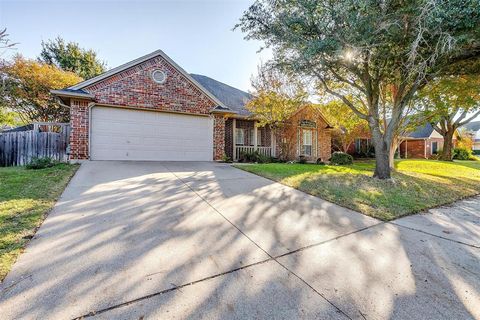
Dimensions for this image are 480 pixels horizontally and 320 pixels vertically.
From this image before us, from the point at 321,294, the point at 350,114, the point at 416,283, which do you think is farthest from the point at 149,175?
the point at 350,114

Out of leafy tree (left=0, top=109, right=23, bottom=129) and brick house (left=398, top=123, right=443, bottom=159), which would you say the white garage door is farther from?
brick house (left=398, top=123, right=443, bottom=159)

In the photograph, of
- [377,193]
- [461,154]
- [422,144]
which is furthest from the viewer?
[422,144]

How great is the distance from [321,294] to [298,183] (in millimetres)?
4731

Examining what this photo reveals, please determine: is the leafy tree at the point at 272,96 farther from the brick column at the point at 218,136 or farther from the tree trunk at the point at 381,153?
the tree trunk at the point at 381,153

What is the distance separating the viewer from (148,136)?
1015 centimetres

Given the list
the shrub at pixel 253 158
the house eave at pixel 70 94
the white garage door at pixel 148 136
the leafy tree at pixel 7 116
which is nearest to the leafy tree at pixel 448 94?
the shrub at pixel 253 158

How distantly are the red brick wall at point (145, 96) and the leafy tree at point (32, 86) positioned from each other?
26.6ft

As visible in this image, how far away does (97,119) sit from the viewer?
9328 mm

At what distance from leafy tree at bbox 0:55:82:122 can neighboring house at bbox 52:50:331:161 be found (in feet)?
23.7

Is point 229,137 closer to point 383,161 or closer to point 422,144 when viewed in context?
point 383,161

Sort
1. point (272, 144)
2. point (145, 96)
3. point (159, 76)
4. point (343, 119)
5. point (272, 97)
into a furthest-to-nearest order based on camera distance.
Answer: point (272, 144)
point (343, 119)
point (272, 97)
point (159, 76)
point (145, 96)

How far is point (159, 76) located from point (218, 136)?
3.95 meters

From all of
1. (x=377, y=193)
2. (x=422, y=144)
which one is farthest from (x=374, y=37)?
(x=422, y=144)

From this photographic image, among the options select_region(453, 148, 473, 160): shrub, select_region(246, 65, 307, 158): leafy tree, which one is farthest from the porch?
select_region(453, 148, 473, 160): shrub
